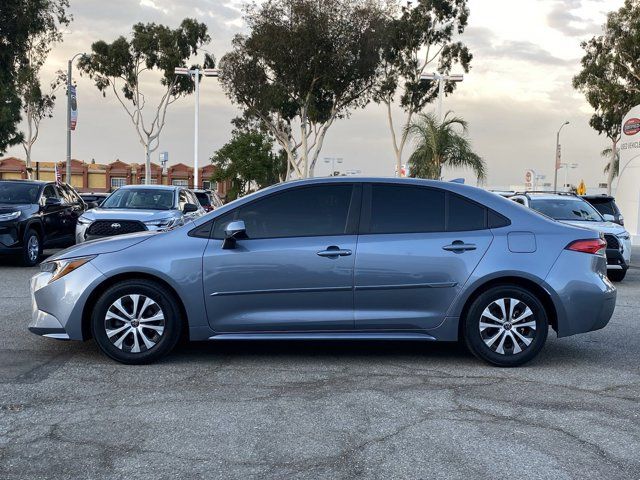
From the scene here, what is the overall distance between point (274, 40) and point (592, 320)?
31308mm

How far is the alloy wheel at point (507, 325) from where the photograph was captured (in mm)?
6270

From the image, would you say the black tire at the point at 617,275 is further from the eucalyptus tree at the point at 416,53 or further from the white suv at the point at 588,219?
the eucalyptus tree at the point at 416,53

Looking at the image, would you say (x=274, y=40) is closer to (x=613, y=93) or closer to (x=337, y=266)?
(x=613, y=93)

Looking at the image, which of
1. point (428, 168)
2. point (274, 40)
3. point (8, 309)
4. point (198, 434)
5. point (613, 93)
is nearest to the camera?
point (198, 434)

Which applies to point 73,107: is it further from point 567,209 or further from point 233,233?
point 233,233

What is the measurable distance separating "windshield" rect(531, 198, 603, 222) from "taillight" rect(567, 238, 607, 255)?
25.8 ft

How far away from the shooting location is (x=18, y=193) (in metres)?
15.1

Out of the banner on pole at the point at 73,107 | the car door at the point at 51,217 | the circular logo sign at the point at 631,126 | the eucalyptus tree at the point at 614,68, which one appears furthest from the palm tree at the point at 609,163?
→ the car door at the point at 51,217

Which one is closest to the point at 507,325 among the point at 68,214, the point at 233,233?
the point at 233,233

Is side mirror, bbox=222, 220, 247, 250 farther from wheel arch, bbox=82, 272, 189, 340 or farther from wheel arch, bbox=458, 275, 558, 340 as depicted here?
wheel arch, bbox=458, 275, 558, 340

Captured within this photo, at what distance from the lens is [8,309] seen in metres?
9.23

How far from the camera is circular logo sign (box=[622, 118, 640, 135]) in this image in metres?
30.7

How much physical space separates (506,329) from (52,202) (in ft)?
37.9

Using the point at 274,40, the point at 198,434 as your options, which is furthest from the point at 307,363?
the point at 274,40
